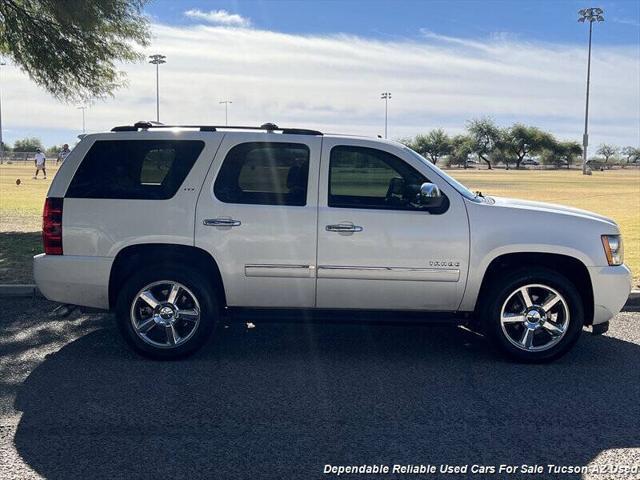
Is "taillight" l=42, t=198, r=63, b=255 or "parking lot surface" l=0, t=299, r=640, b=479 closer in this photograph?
"parking lot surface" l=0, t=299, r=640, b=479

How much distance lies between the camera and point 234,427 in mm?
4234

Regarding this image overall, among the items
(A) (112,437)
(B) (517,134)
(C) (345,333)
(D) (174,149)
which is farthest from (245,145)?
(B) (517,134)

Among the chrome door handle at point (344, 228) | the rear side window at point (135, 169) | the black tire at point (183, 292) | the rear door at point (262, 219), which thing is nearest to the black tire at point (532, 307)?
the chrome door handle at point (344, 228)

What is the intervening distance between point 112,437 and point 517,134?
130 metres

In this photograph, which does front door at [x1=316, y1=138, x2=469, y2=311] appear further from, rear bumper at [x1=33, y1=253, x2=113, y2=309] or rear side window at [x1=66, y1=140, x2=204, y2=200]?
rear bumper at [x1=33, y1=253, x2=113, y2=309]

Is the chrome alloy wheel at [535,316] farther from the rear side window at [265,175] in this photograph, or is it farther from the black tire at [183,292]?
the black tire at [183,292]

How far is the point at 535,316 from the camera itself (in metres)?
5.50

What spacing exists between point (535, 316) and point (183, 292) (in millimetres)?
3053

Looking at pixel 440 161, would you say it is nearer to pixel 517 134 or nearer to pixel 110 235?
pixel 517 134

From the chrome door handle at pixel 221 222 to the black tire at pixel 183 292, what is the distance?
1.46 feet

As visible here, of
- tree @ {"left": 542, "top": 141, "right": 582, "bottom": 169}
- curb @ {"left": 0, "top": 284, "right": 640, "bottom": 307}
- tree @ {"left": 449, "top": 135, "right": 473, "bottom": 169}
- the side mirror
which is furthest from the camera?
tree @ {"left": 542, "top": 141, "right": 582, "bottom": 169}

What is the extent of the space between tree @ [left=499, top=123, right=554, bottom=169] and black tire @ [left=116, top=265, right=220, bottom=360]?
418 ft

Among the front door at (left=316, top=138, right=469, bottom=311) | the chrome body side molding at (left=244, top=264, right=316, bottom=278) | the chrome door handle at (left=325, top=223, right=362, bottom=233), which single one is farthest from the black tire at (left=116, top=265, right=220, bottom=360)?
the chrome door handle at (left=325, top=223, right=362, bottom=233)

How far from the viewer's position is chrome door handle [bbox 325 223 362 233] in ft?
17.5
